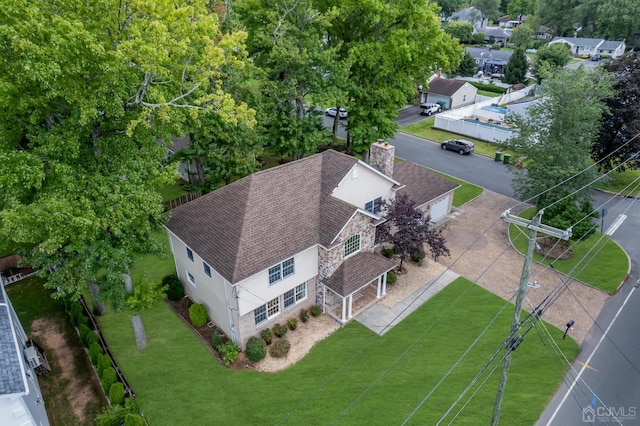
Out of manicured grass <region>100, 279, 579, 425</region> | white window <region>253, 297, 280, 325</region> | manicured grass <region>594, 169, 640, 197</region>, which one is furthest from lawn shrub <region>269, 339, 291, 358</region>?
manicured grass <region>594, 169, 640, 197</region>

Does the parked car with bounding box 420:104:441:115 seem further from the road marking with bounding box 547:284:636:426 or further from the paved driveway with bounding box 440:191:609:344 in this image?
the road marking with bounding box 547:284:636:426

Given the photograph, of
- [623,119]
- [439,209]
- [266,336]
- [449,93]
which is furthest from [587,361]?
[449,93]

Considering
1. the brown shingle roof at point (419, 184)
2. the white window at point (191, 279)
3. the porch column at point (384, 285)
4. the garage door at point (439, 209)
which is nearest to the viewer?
the white window at point (191, 279)

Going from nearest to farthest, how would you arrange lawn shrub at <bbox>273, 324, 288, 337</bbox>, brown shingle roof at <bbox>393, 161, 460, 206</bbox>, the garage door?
lawn shrub at <bbox>273, 324, 288, 337</bbox>, brown shingle roof at <bbox>393, 161, 460, 206</bbox>, the garage door

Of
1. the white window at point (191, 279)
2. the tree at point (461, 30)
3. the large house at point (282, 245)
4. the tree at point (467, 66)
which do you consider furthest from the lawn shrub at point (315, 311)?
the tree at point (461, 30)

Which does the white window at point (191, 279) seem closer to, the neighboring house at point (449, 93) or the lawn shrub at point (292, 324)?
the lawn shrub at point (292, 324)

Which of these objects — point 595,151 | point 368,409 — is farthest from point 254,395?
point 595,151
